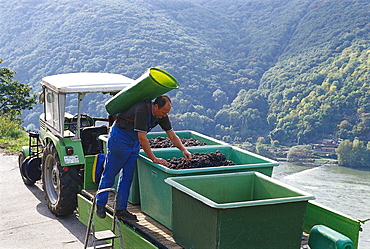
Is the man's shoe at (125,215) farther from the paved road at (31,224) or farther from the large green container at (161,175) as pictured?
the paved road at (31,224)

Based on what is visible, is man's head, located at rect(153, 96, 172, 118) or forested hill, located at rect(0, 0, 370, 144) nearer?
man's head, located at rect(153, 96, 172, 118)

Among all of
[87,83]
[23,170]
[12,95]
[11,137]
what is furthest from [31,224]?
[12,95]

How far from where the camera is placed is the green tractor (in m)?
6.31

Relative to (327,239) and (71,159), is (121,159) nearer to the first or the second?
(71,159)

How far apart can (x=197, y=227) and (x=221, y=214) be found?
35 centimetres

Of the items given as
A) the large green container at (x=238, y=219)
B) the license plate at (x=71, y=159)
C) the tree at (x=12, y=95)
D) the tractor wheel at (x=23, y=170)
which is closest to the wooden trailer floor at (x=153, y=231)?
the large green container at (x=238, y=219)

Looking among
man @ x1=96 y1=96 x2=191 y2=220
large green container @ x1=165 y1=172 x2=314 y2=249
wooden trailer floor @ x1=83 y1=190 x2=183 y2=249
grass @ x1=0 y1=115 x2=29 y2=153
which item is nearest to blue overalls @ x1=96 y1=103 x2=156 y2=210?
man @ x1=96 y1=96 x2=191 y2=220

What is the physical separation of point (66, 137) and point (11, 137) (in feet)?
23.8

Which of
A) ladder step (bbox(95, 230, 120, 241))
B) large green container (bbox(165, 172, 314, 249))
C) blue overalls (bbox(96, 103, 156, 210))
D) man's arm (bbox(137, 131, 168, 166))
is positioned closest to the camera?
large green container (bbox(165, 172, 314, 249))

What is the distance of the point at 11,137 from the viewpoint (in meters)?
13.2

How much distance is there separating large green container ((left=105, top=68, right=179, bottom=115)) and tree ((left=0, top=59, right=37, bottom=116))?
629 inches

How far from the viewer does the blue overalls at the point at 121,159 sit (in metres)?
4.84

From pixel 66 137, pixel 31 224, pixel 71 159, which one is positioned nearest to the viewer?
pixel 71 159

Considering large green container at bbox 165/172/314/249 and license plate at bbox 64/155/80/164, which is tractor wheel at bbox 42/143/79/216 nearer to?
license plate at bbox 64/155/80/164
